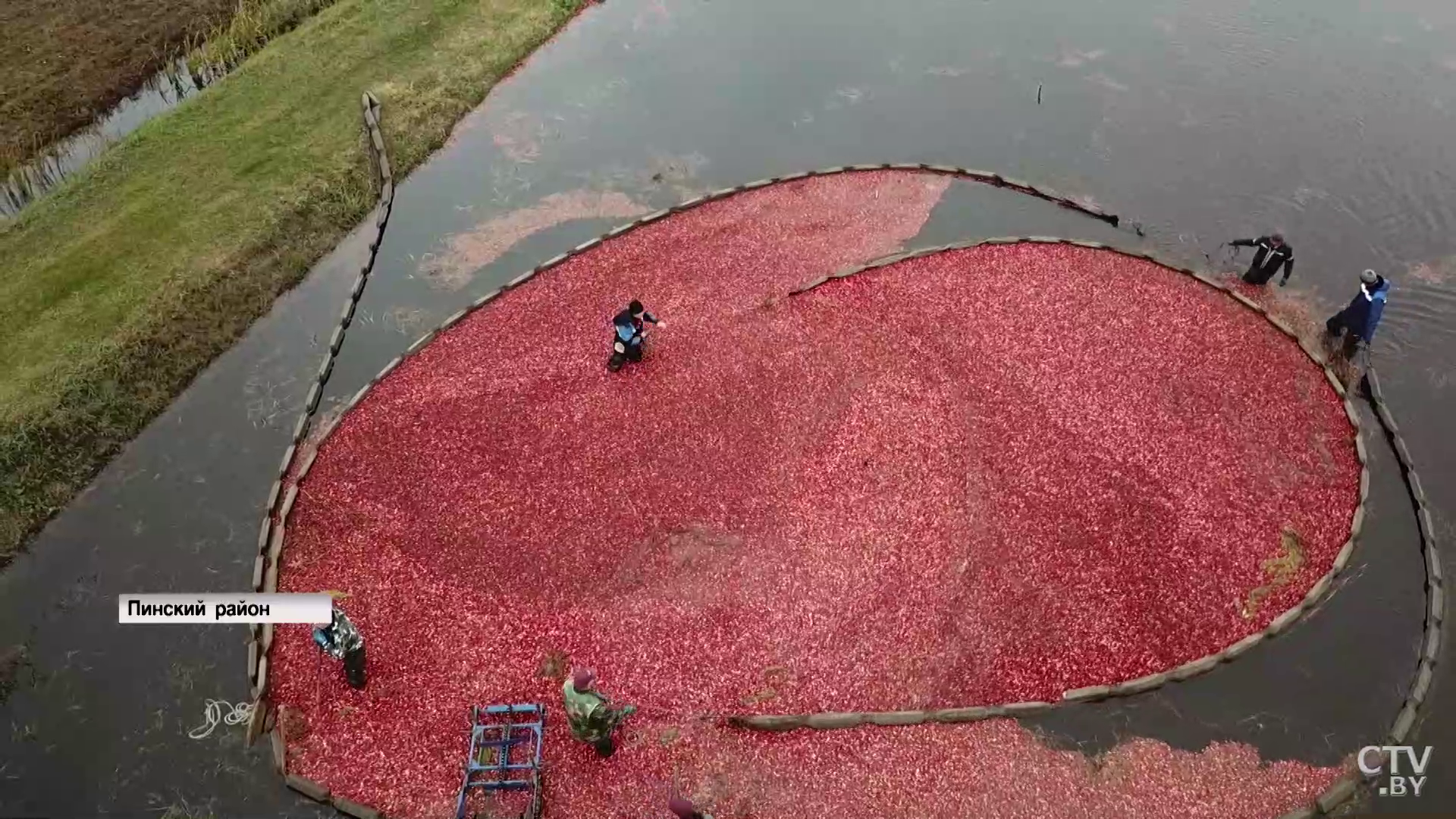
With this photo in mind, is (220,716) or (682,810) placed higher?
(682,810)

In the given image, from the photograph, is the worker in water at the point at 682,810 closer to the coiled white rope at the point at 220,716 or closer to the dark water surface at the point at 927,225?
the dark water surface at the point at 927,225

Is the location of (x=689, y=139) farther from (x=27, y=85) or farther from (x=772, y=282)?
(x=27, y=85)

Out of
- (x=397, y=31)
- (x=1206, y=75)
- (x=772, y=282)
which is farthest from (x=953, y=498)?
(x=397, y=31)

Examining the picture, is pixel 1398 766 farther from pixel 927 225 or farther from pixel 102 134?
pixel 102 134

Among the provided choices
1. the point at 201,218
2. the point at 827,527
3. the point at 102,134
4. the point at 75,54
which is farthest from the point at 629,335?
the point at 75,54

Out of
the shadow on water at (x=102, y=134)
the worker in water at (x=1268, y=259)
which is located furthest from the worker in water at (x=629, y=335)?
the shadow on water at (x=102, y=134)

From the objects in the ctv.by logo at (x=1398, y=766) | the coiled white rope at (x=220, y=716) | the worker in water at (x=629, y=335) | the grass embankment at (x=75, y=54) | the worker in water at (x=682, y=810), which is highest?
the grass embankment at (x=75, y=54)

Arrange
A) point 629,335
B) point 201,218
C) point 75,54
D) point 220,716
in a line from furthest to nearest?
point 75,54 → point 201,218 → point 629,335 → point 220,716
